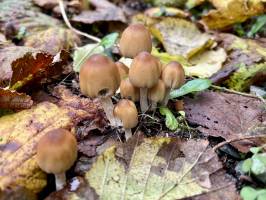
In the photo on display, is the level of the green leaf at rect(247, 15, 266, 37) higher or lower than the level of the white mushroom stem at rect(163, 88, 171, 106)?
lower

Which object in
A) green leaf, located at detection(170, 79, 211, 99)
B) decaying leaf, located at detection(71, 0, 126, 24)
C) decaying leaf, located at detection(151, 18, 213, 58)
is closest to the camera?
green leaf, located at detection(170, 79, 211, 99)

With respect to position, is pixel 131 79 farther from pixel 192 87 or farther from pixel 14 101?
pixel 14 101

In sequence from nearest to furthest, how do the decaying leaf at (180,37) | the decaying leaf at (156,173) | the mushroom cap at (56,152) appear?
the mushroom cap at (56,152)
the decaying leaf at (156,173)
the decaying leaf at (180,37)

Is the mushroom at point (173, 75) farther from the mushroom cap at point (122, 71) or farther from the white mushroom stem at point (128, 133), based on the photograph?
the white mushroom stem at point (128, 133)

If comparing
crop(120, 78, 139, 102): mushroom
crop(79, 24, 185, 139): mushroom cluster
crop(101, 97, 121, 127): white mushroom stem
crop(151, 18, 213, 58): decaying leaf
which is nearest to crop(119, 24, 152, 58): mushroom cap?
crop(79, 24, 185, 139): mushroom cluster

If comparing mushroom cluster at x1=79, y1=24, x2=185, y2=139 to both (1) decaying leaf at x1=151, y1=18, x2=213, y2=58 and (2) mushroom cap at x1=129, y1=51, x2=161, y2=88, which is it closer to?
(2) mushroom cap at x1=129, y1=51, x2=161, y2=88

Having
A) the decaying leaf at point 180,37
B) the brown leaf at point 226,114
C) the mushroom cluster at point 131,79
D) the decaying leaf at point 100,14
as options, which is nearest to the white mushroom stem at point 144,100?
the mushroom cluster at point 131,79

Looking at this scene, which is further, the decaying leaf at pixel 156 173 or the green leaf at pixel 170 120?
the green leaf at pixel 170 120
